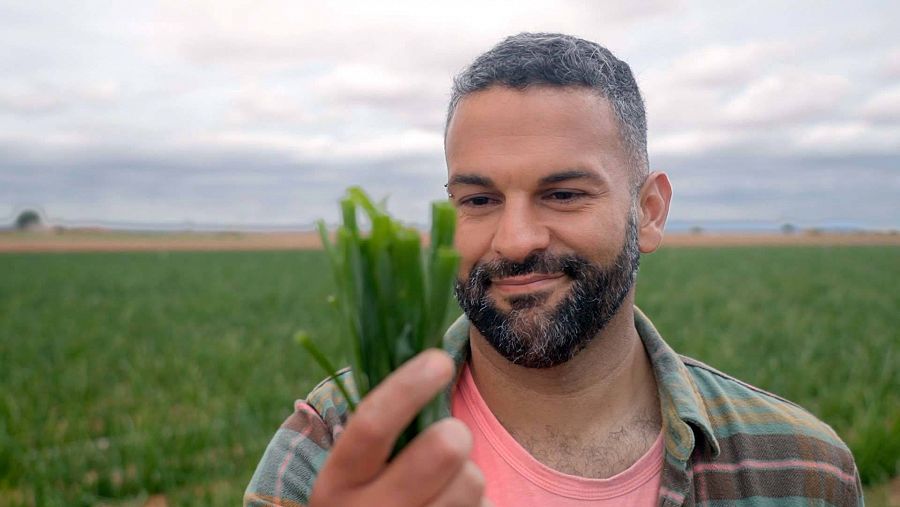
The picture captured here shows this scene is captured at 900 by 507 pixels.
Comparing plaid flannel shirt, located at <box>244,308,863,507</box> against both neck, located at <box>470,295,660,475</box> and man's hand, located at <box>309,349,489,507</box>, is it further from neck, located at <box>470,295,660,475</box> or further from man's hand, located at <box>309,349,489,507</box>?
man's hand, located at <box>309,349,489,507</box>

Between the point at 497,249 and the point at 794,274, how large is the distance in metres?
28.1

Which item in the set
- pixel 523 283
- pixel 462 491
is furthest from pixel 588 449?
pixel 462 491

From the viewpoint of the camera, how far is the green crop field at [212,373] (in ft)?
18.8

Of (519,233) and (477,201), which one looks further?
(477,201)

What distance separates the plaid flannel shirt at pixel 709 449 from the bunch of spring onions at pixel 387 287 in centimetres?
97

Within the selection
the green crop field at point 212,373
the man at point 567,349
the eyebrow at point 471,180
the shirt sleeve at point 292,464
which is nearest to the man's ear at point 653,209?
the man at point 567,349

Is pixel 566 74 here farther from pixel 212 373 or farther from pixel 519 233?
pixel 212 373

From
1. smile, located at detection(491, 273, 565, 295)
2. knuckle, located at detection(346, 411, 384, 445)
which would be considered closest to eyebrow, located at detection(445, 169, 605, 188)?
smile, located at detection(491, 273, 565, 295)

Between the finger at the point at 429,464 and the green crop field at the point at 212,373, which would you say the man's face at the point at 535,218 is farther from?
the green crop field at the point at 212,373

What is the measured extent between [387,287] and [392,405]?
15cm

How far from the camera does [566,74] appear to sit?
76.9 inches

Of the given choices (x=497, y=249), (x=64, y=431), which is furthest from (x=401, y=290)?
(x=64, y=431)

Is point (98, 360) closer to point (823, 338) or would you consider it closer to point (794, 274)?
point (823, 338)

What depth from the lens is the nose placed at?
1727 mm
